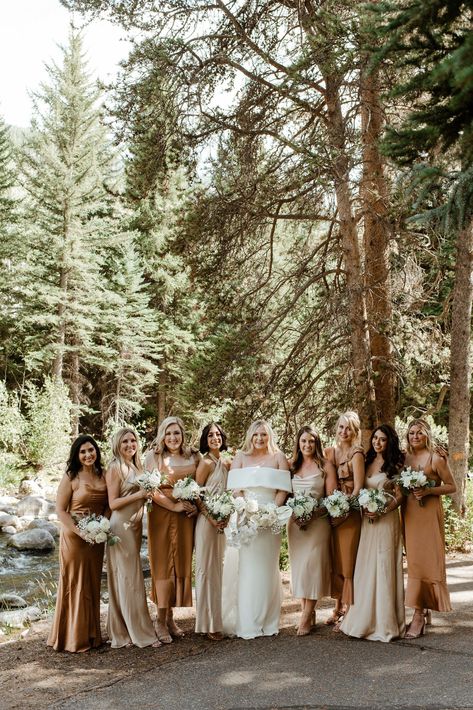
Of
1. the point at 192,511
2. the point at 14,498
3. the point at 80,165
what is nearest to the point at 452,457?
the point at 192,511

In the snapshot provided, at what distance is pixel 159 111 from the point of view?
32.6ft

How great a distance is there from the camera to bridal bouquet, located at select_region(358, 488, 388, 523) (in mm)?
6402

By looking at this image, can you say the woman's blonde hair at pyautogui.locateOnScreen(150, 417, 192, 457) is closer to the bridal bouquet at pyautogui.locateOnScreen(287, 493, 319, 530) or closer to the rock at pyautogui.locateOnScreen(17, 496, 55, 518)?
the bridal bouquet at pyautogui.locateOnScreen(287, 493, 319, 530)

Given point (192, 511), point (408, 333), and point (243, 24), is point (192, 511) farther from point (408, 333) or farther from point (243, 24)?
point (243, 24)

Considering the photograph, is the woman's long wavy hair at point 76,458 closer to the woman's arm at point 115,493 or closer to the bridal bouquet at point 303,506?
the woman's arm at point 115,493

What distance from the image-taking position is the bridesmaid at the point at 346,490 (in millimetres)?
6746

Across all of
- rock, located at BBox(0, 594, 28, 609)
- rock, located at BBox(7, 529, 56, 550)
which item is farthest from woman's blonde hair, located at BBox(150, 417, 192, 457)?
rock, located at BBox(7, 529, 56, 550)

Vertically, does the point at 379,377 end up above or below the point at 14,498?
above

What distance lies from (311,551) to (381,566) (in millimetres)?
692

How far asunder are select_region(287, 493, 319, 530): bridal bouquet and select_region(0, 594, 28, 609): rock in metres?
6.02

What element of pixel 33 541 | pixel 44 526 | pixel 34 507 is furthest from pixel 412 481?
pixel 34 507

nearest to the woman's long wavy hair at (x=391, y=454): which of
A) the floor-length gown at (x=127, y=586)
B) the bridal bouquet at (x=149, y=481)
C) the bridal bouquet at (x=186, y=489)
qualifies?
the bridal bouquet at (x=186, y=489)

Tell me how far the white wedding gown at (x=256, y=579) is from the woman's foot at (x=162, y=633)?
570 millimetres

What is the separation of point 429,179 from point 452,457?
25.1 feet
